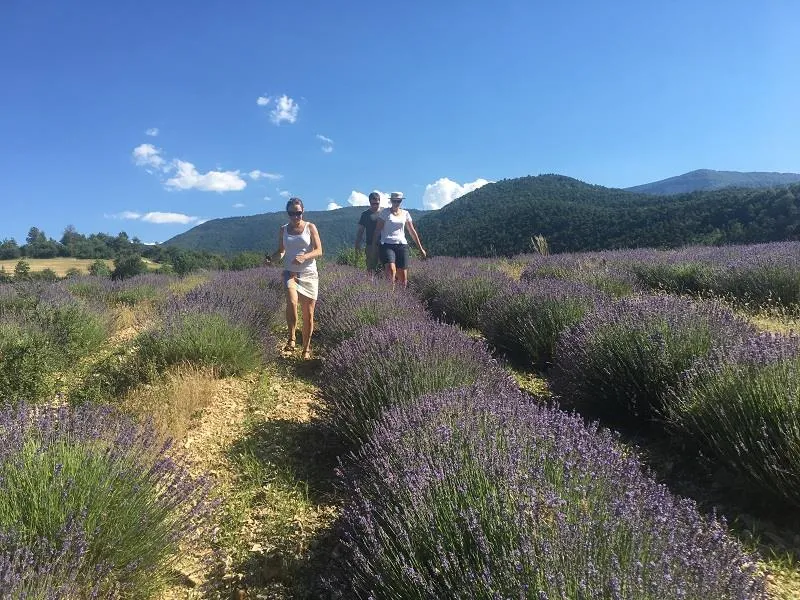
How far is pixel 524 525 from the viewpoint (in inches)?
51.1

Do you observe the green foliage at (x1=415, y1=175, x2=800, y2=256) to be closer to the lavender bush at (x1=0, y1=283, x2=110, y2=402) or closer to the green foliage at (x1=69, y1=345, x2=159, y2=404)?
the lavender bush at (x1=0, y1=283, x2=110, y2=402)

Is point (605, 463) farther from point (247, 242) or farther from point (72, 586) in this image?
point (247, 242)

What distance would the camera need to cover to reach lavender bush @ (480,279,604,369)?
4.54 m

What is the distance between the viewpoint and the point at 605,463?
1.66 m

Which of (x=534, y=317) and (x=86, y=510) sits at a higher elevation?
(x=534, y=317)

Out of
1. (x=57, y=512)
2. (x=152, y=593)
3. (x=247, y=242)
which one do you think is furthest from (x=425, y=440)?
(x=247, y=242)

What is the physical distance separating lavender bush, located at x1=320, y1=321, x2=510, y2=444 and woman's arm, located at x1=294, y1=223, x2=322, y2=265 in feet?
6.13

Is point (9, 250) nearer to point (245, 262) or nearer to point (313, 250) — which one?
point (245, 262)

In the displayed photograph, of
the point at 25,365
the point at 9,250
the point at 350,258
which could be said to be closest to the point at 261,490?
the point at 25,365

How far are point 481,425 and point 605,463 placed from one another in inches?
19.8

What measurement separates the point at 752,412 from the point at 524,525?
1606 millimetres

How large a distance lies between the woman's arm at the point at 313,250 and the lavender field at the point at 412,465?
34.1 inches

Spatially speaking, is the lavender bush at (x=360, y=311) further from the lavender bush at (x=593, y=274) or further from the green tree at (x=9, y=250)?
the green tree at (x=9, y=250)

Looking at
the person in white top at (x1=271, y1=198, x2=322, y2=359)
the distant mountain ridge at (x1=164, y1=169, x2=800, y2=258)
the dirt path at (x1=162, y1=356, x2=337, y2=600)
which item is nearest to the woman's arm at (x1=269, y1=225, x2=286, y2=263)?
the person in white top at (x1=271, y1=198, x2=322, y2=359)
